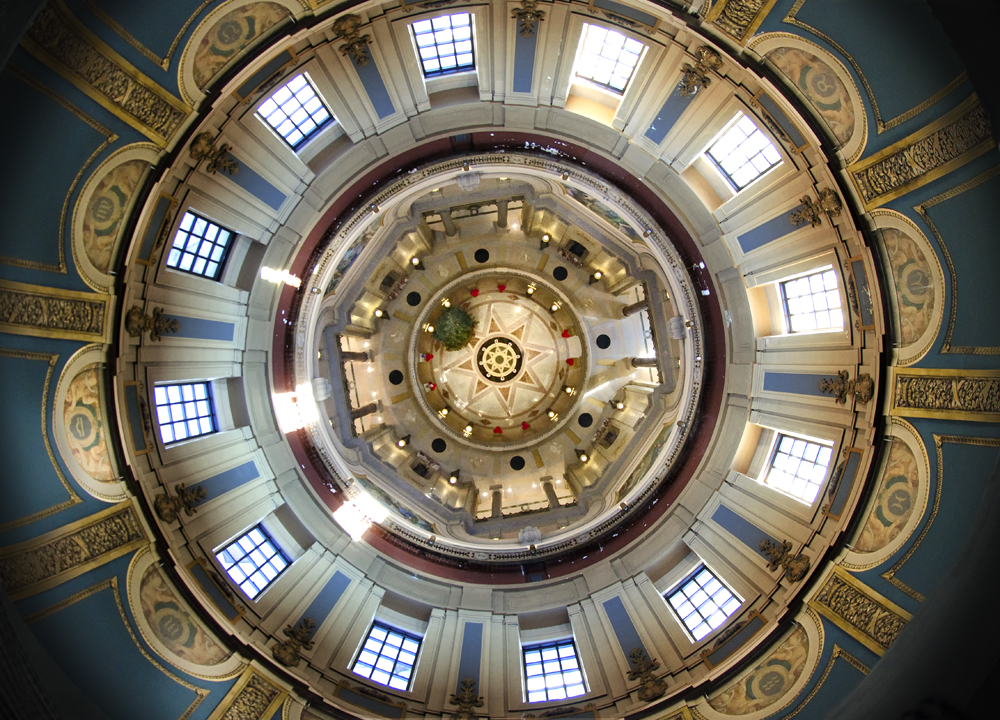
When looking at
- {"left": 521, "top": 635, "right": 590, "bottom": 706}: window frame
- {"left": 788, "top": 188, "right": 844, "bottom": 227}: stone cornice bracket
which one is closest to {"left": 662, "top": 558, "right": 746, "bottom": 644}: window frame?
{"left": 521, "top": 635, "right": 590, "bottom": 706}: window frame

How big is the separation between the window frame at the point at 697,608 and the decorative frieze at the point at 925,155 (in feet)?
42.5

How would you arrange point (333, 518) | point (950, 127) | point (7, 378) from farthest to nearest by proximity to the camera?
point (333, 518)
point (7, 378)
point (950, 127)

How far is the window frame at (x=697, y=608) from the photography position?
1775cm

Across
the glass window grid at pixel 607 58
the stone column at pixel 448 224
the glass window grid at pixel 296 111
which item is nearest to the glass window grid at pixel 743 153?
the glass window grid at pixel 607 58

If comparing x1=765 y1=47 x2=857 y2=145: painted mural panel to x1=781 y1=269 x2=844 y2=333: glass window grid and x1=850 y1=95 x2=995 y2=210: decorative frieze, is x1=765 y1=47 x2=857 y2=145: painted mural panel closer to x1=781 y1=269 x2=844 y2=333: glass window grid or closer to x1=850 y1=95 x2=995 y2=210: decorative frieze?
x1=850 y1=95 x2=995 y2=210: decorative frieze

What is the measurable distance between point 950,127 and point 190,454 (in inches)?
916

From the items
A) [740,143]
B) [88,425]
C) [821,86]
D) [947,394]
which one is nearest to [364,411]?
[88,425]

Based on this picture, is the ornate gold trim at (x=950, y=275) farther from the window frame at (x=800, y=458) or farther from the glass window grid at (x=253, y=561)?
the glass window grid at (x=253, y=561)

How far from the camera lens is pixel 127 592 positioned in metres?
15.6

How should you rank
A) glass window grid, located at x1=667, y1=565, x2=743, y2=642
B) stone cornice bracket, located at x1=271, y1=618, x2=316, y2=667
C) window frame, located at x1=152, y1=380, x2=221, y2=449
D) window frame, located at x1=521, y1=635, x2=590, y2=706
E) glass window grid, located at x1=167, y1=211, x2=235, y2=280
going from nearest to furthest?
glass window grid, located at x1=167, y1=211, x2=235, y2=280, window frame, located at x1=152, y1=380, x2=221, y2=449, stone cornice bracket, located at x1=271, y1=618, x2=316, y2=667, glass window grid, located at x1=667, y1=565, x2=743, y2=642, window frame, located at x1=521, y1=635, x2=590, y2=706

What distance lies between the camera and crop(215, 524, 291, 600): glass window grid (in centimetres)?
1817

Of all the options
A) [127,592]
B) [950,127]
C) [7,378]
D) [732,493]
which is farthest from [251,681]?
[950,127]

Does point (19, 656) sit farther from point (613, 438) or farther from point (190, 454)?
point (613, 438)

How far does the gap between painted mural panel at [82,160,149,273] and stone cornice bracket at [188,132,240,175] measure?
145cm
